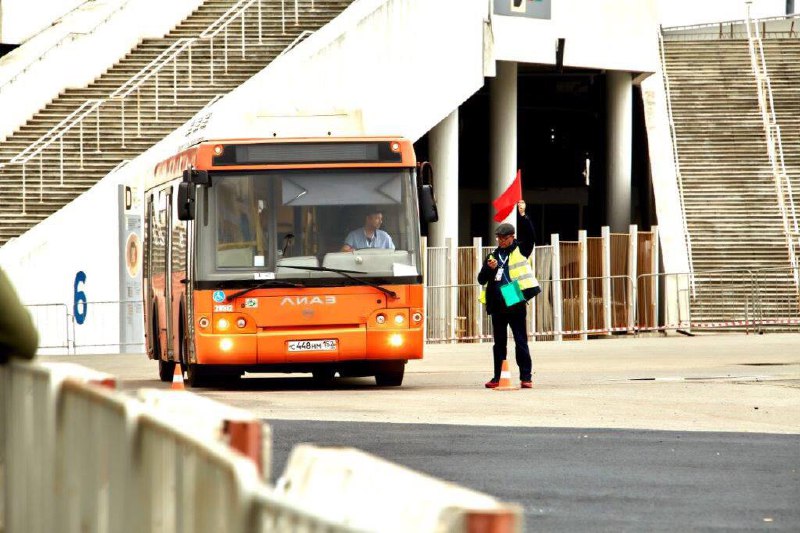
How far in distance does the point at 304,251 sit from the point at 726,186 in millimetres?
25504

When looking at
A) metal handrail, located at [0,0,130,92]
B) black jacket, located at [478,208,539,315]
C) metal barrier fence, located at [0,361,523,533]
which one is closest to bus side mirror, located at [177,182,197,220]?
black jacket, located at [478,208,539,315]

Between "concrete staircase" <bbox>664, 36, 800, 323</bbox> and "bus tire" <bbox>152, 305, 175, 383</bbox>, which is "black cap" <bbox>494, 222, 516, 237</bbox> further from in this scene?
"concrete staircase" <bbox>664, 36, 800, 323</bbox>

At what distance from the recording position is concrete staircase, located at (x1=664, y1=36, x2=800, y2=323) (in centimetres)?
3675

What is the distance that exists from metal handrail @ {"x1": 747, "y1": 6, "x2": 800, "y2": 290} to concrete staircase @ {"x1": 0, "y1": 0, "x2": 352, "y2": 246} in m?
11.1

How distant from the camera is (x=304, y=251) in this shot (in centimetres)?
1902

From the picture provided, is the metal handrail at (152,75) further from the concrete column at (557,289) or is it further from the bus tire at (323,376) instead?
the bus tire at (323,376)

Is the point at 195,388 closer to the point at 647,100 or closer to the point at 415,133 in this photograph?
the point at 415,133

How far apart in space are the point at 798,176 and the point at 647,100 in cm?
529

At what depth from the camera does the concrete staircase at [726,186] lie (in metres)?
36.8

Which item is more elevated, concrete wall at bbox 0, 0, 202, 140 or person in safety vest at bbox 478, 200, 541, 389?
concrete wall at bbox 0, 0, 202, 140

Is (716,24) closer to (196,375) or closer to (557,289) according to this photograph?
(557,289)

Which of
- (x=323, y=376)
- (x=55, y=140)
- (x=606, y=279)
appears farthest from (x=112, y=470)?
(x=55, y=140)

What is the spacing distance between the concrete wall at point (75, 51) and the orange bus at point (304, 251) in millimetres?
17330

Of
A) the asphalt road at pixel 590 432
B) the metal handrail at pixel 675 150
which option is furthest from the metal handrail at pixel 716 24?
the asphalt road at pixel 590 432
